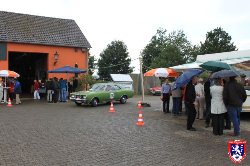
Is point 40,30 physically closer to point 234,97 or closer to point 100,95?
point 100,95

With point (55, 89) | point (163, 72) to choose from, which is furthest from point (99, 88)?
point (163, 72)

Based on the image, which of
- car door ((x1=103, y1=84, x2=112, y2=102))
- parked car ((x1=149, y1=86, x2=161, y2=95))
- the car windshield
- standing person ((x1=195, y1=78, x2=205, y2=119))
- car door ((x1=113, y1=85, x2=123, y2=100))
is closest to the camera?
standing person ((x1=195, y1=78, x2=205, y2=119))

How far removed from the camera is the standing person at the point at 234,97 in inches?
428

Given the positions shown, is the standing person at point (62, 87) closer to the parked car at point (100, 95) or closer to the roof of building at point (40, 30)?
the parked car at point (100, 95)

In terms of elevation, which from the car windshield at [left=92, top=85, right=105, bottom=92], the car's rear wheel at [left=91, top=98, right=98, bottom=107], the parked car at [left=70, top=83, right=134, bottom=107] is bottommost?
the car's rear wheel at [left=91, top=98, right=98, bottom=107]

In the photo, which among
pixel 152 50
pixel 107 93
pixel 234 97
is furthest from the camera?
pixel 152 50

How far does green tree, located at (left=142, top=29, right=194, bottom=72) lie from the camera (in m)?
61.1

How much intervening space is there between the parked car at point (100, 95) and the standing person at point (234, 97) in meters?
11.2

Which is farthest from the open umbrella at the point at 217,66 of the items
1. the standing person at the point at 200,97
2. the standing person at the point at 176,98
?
the standing person at the point at 176,98

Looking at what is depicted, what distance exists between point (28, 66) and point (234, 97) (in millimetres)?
26999

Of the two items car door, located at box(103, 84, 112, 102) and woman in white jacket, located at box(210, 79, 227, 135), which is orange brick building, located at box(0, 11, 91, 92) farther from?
woman in white jacket, located at box(210, 79, 227, 135)

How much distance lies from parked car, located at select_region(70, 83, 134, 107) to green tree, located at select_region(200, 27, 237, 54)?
35.5 metres

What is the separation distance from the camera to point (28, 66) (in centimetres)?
3472

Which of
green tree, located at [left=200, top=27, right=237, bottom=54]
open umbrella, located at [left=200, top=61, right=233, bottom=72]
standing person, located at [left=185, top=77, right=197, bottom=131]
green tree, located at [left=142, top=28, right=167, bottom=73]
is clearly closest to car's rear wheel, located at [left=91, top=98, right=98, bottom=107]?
open umbrella, located at [left=200, top=61, right=233, bottom=72]
